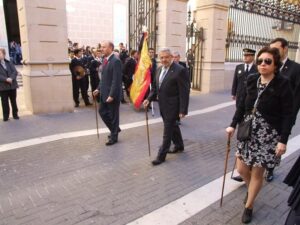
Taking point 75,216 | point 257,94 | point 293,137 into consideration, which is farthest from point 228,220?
point 293,137

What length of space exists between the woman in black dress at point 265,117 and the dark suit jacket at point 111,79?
9.40 ft

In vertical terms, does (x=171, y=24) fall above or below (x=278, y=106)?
above

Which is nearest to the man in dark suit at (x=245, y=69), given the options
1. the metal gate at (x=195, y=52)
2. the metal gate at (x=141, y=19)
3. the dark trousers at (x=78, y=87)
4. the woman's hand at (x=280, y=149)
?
the woman's hand at (x=280, y=149)

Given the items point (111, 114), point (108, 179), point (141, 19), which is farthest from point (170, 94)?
point (141, 19)

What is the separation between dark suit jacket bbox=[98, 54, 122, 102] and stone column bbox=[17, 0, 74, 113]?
3.01 metres

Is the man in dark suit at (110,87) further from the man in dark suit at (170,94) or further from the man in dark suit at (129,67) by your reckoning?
the man in dark suit at (129,67)

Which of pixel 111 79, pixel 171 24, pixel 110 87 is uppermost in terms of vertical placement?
pixel 171 24

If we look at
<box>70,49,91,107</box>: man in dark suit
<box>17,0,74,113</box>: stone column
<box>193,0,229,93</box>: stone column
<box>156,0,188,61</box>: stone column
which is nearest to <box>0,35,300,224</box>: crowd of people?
<box>17,0,74,113</box>: stone column

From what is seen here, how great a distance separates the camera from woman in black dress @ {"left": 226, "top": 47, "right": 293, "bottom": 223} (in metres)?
2.86

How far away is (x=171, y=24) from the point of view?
1109 centimetres

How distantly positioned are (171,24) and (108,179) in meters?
8.41

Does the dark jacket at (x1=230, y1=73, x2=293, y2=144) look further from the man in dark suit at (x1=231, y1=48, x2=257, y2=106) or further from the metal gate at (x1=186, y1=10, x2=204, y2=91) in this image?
the metal gate at (x1=186, y1=10, x2=204, y2=91)

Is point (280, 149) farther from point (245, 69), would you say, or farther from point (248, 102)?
point (245, 69)

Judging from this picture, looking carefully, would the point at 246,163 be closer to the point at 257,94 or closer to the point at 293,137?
the point at 257,94
